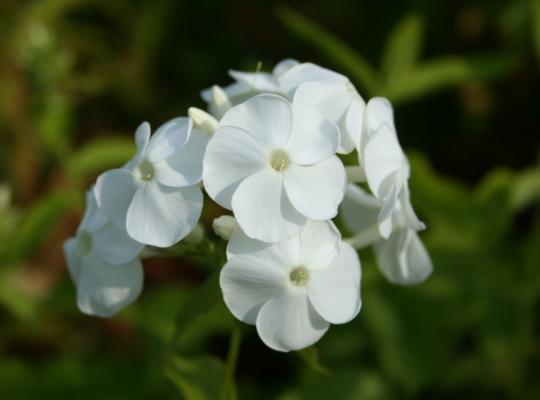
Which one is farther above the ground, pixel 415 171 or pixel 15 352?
pixel 415 171

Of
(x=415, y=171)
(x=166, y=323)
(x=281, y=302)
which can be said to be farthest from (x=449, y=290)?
(x=281, y=302)

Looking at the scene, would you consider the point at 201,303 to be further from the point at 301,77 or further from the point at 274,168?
the point at 301,77

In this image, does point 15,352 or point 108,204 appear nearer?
point 108,204

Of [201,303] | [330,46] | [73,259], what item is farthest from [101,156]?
[201,303]

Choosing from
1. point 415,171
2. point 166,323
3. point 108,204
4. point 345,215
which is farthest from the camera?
point 166,323

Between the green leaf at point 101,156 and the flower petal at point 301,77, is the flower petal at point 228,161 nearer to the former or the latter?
the flower petal at point 301,77

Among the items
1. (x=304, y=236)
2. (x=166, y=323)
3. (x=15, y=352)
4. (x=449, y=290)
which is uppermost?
(x=304, y=236)

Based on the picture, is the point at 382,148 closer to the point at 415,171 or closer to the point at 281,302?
the point at 281,302
